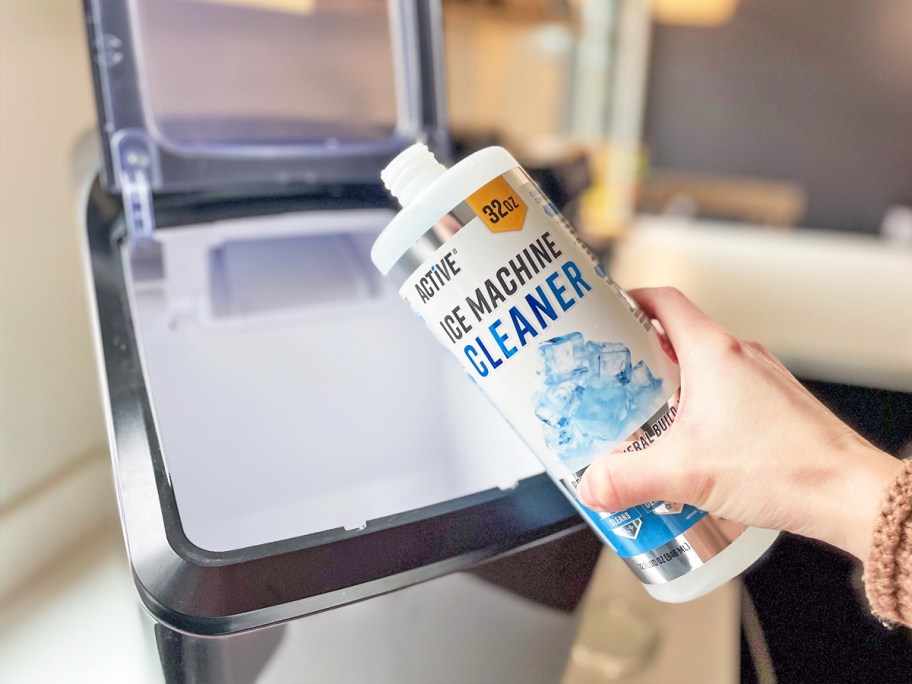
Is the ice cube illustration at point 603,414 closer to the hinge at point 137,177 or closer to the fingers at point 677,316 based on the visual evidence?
the fingers at point 677,316

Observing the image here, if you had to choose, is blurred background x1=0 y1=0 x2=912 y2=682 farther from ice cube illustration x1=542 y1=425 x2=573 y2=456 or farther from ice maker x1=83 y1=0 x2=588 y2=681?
ice cube illustration x1=542 y1=425 x2=573 y2=456

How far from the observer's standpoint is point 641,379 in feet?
1.30

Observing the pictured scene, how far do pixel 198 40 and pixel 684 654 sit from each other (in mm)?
694

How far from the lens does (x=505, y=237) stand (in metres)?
0.38

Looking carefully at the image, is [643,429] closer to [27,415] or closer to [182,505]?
[182,505]

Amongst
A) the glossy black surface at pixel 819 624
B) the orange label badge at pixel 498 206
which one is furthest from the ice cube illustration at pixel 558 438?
the glossy black surface at pixel 819 624

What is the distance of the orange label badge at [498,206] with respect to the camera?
14.9 inches

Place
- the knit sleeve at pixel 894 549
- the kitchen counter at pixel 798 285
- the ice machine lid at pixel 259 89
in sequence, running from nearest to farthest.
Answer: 1. the knit sleeve at pixel 894 549
2. the ice machine lid at pixel 259 89
3. the kitchen counter at pixel 798 285

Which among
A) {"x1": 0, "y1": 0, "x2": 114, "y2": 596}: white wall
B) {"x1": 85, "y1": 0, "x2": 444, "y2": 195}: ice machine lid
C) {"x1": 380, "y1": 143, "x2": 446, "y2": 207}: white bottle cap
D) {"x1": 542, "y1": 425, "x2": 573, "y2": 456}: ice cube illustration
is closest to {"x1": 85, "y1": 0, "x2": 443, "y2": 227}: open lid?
{"x1": 85, "y1": 0, "x2": 444, "y2": 195}: ice machine lid

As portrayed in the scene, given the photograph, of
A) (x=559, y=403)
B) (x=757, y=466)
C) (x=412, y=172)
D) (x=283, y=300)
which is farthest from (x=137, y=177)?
(x=757, y=466)

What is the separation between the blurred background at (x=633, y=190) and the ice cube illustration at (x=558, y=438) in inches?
14.1

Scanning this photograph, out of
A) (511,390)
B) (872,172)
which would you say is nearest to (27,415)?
(511,390)

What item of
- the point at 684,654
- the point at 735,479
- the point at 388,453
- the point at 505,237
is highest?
the point at 505,237

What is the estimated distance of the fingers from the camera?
42 centimetres
